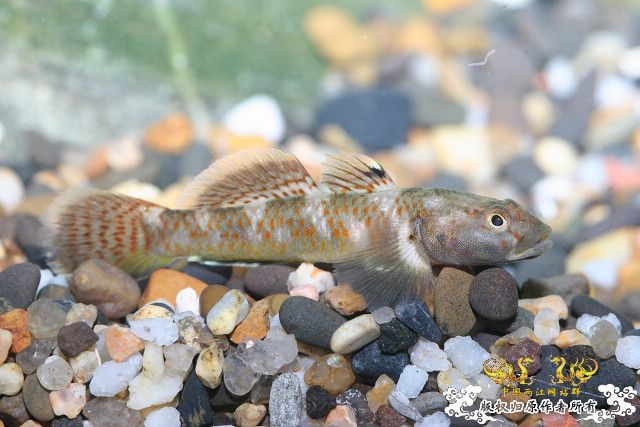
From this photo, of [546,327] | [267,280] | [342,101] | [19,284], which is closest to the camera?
[546,327]

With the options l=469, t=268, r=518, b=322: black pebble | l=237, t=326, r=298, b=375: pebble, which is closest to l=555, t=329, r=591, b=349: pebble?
l=469, t=268, r=518, b=322: black pebble

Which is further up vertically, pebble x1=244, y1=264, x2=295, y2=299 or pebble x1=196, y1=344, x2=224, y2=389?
pebble x1=244, y1=264, x2=295, y2=299

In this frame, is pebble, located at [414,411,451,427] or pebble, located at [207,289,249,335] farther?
pebble, located at [207,289,249,335]

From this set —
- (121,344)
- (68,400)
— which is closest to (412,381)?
(121,344)

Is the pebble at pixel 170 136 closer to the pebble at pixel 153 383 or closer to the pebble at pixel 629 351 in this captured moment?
the pebble at pixel 153 383

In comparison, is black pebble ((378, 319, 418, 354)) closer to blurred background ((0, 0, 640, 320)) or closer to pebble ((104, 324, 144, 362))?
pebble ((104, 324, 144, 362))

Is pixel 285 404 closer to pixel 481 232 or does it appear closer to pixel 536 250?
pixel 481 232
